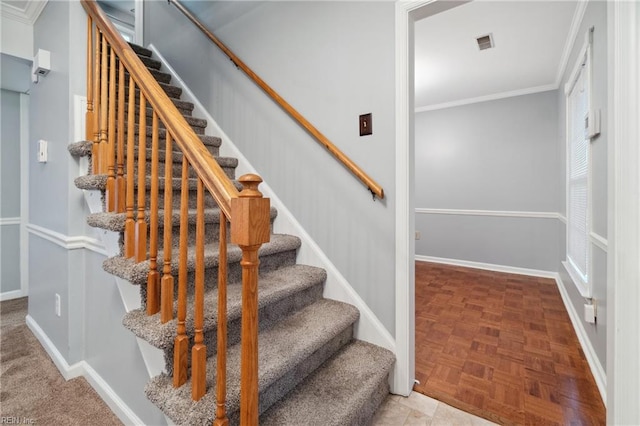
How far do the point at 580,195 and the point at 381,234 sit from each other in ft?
6.52

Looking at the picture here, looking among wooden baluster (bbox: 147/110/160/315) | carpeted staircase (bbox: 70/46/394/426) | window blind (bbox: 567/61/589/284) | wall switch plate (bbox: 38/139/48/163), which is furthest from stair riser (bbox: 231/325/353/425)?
wall switch plate (bbox: 38/139/48/163)

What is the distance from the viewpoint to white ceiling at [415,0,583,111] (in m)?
2.24

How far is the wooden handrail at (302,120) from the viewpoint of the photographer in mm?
1588

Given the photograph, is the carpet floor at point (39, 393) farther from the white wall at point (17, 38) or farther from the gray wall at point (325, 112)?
the white wall at point (17, 38)

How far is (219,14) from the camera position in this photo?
2.43 m

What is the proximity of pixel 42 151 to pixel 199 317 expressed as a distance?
6.23ft

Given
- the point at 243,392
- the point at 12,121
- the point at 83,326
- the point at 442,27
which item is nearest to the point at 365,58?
the point at 442,27

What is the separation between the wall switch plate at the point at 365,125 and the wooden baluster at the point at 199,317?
1.05 meters

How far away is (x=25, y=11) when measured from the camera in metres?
2.01

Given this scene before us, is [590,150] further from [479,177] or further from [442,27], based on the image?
[479,177]

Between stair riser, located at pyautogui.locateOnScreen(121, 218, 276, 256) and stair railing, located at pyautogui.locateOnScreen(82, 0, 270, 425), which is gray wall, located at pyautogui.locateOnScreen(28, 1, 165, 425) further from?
stair riser, located at pyautogui.locateOnScreen(121, 218, 276, 256)

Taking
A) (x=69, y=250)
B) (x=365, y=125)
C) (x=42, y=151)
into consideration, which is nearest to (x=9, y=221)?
(x=42, y=151)

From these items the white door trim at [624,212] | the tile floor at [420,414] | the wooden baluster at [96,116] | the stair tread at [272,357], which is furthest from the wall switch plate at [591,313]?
the wooden baluster at [96,116]

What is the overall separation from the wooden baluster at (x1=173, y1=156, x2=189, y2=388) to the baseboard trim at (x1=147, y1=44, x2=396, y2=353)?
956mm
